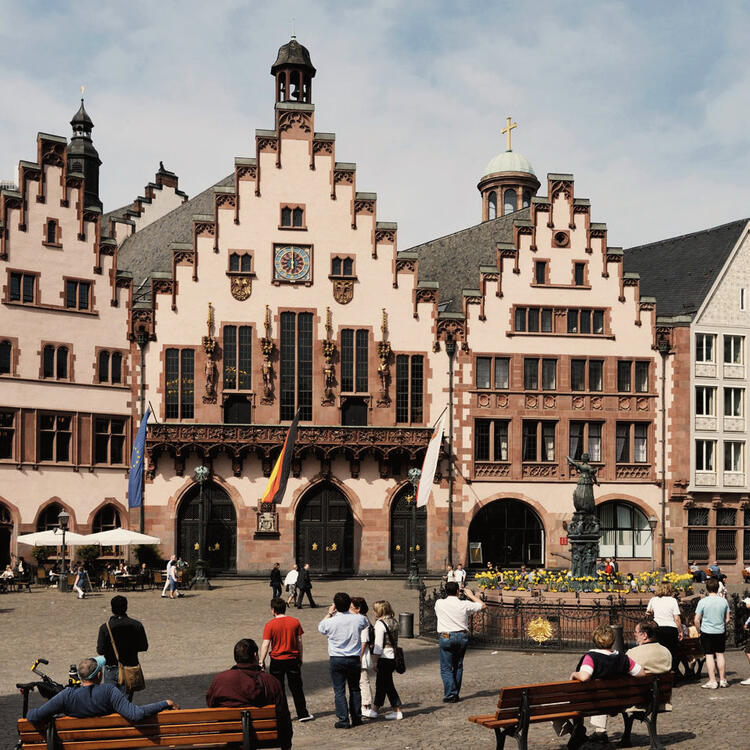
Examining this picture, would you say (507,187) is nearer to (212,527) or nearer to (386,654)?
(212,527)

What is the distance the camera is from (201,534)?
50125 millimetres

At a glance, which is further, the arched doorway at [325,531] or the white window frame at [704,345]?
the white window frame at [704,345]

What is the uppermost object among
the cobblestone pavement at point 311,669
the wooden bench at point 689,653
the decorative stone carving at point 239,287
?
the decorative stone carving at point 239,287

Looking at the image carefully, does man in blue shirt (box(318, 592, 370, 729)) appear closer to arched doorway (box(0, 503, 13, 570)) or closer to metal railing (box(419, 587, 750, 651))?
metal railing (box(419, 587, 750, 651))

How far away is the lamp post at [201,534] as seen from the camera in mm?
46625

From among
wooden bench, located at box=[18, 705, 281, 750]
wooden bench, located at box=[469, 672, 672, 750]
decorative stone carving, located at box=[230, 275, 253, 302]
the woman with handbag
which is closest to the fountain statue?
the woman with handbag

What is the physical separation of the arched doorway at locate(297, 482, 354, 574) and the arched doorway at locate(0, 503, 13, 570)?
40.4ft

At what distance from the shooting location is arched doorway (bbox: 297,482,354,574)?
5356 centimetres

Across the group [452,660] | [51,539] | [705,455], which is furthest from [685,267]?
[452,660]

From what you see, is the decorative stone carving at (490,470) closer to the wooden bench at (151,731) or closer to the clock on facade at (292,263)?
the clock on facade at (292,263)

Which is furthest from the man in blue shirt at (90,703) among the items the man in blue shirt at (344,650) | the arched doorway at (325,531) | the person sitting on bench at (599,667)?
the arched doorway at (325,531)

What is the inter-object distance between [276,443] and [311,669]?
2825 centimetres

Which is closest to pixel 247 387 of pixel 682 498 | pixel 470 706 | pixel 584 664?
pixel 682 498

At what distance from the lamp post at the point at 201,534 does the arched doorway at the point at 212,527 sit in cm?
31
